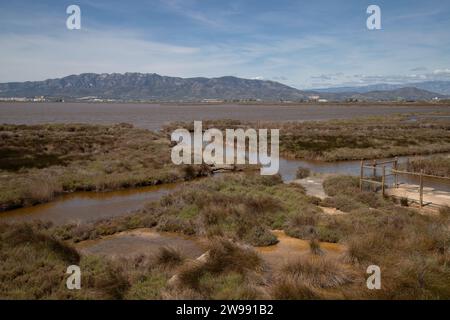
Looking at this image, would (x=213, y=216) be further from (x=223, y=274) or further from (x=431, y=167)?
(x=431, y=167)

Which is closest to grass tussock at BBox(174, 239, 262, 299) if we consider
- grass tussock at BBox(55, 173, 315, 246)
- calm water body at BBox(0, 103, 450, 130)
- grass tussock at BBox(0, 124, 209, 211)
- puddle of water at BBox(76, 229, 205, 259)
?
puddle of water at BBox(76, 229, 205, 259)

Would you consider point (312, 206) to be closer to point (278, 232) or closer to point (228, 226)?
point (278, 232)

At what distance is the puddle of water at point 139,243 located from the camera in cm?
1145

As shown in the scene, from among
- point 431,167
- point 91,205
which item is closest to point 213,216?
point 91,205

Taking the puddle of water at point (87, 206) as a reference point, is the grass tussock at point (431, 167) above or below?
above

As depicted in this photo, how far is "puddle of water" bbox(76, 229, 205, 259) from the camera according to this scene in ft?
37.6

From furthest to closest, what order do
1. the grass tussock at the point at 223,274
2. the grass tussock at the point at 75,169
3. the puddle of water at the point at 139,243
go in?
1. the grass tussock at the point at 75,169
2. the puddle of water at the point at 139,243
3. the grass tussock at the point at 223,274

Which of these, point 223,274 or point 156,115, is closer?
point 223,274

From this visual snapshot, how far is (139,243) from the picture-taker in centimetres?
1227

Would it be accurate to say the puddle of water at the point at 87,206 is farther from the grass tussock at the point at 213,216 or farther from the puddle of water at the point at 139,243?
the puddle of water at the point at 139,243

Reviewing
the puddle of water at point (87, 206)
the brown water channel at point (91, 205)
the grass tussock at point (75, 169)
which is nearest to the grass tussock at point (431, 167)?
the brown water channel at point (91, 205)

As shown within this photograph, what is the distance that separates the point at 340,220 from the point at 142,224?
738 cm

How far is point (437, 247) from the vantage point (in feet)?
32.6

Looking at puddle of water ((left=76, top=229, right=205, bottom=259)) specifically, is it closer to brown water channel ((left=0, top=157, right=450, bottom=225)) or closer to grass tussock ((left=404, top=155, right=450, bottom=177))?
brown water channel ((left=0, top=157, right=450, bottom=225))
